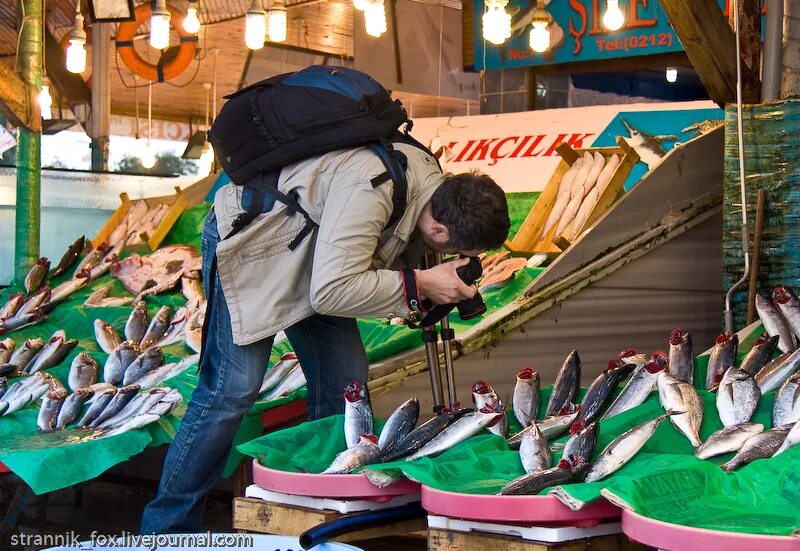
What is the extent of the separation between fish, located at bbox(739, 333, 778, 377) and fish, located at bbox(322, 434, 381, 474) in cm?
146

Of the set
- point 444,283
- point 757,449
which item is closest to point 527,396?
point 444,283

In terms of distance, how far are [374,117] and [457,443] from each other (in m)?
Result: 1.07

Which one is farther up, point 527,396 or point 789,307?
point 789,307

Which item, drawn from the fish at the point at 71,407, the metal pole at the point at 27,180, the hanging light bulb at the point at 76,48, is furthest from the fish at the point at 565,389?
the hanging light bulb at the point at 76,48

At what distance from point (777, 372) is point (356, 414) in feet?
4.72

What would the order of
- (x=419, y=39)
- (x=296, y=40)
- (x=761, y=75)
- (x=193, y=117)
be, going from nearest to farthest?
1. (x=761, y=75)
2. (x=419, y=39)
3. (x=296, y=40)
4. (x=193, y=117)

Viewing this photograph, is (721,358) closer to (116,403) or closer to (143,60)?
(116,403)

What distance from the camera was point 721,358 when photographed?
13.6ft

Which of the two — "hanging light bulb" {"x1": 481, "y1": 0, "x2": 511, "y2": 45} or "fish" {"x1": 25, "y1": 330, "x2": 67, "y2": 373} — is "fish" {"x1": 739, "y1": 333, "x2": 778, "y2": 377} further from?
"hanging light bulb" {"x1": 481, "y1": 0, "x2": 511, "y2": 45}

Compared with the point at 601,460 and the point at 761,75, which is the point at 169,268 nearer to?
the point at 761,75

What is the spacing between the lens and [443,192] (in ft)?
11.3

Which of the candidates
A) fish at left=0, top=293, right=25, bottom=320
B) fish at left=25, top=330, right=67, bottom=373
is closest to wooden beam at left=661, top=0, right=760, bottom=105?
fish at left=25, top=330, right=67, bottom=373

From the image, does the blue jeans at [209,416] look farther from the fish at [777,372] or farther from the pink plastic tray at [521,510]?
the fish at [777,372]

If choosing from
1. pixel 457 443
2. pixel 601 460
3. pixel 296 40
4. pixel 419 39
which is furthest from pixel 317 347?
pixel 296 40
